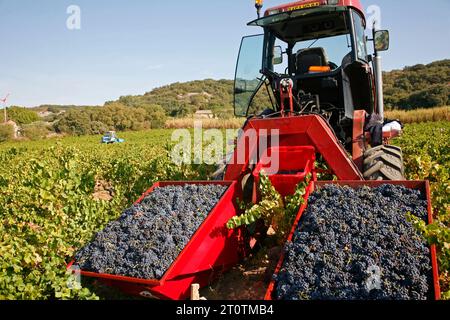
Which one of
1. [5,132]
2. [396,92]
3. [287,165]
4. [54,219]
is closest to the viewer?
[287,165]

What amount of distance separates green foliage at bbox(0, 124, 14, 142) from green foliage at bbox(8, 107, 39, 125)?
20.2 meters

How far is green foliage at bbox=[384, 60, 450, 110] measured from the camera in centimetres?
3547

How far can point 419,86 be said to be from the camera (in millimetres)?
43375

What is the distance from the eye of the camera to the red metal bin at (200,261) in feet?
10.8

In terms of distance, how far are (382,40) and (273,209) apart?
127 inches

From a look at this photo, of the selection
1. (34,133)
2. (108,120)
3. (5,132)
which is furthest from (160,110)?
(5,132)

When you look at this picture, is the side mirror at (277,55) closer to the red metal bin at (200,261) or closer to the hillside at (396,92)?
the red metal bin at (200,261)

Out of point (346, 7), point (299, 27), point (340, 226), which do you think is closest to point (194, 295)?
point (340, 226)

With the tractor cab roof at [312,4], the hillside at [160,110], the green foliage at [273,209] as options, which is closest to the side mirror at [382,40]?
the tractor cab roof at [312,4]

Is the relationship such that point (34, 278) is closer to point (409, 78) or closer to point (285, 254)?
point (285, 254)

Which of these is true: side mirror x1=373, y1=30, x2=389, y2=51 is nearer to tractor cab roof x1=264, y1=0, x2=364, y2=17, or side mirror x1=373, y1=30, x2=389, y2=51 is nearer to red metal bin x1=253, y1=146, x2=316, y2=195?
tractor cab roof x1=264, y1=0, x2=364, y2=17

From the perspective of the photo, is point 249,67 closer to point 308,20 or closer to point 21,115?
point 308,20

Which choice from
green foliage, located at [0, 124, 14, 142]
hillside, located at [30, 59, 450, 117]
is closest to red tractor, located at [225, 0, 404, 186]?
hillside, located at [30, 59, 450, 117]
